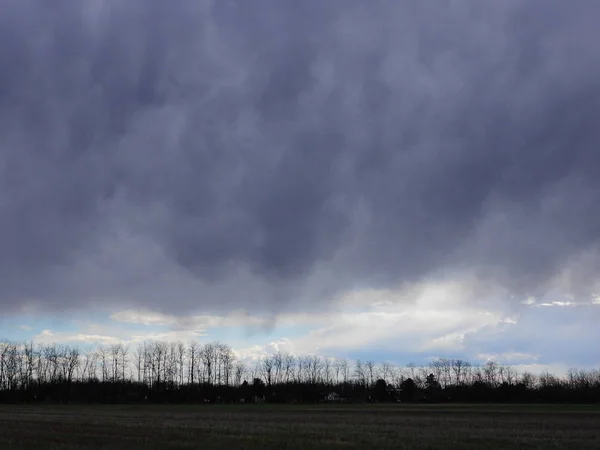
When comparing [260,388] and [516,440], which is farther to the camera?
[260,388]

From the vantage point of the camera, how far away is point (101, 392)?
614ft

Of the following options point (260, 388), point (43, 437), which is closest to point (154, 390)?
point (260, 388)

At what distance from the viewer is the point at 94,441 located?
105 feet

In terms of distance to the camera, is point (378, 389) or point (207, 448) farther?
point (378, 389)

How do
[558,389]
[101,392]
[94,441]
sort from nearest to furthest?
[94,441]
[558,389]
[101,392]

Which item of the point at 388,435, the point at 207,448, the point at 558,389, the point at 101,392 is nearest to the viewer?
the point at 207,448

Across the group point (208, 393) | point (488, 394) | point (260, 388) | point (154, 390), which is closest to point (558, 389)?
point (488, 394)

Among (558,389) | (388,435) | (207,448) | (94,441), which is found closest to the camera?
(207,448)

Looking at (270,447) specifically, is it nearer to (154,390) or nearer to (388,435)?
(388,435)

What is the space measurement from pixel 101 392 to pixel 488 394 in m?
118

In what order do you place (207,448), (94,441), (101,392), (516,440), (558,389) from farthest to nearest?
(101,392)
(558,389)
(516,440)
(94,441)
(207,448)

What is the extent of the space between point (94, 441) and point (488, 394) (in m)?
156

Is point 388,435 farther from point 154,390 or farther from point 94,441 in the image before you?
point 154,390

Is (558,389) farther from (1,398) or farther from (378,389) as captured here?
(1,398)
